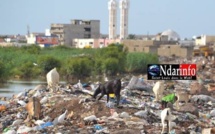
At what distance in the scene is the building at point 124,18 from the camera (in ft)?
260

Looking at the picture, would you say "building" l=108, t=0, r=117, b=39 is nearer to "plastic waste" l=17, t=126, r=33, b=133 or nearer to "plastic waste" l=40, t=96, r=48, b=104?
"plastic waste" l=40, t=96, r=48, b=104

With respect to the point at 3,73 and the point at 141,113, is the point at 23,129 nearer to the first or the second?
the point at 141,113

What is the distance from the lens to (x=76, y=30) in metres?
72.8

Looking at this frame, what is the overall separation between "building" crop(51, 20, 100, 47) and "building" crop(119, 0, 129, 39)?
14.2ft

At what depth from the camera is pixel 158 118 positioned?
10.9 meters

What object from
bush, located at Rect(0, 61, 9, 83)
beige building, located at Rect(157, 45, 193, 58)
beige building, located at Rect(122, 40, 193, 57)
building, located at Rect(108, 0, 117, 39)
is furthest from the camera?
building, located at Rect(108, 0, 117, 39)

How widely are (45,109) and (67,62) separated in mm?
26137

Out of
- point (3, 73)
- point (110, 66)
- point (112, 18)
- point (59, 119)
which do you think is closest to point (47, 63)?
point (110, 66)

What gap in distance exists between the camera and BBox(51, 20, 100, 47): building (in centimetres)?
7200

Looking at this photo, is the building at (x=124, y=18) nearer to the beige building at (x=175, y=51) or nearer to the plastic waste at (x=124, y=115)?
the beige building at (x=175, y=51)

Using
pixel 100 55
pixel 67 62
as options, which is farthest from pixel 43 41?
pixel 67 62

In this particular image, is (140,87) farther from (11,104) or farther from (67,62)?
(67,62)

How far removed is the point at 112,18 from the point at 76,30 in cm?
921

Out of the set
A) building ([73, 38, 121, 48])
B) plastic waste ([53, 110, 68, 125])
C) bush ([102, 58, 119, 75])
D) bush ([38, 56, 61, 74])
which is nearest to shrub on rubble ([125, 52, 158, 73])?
bush ([102, 58, 119, 75])
